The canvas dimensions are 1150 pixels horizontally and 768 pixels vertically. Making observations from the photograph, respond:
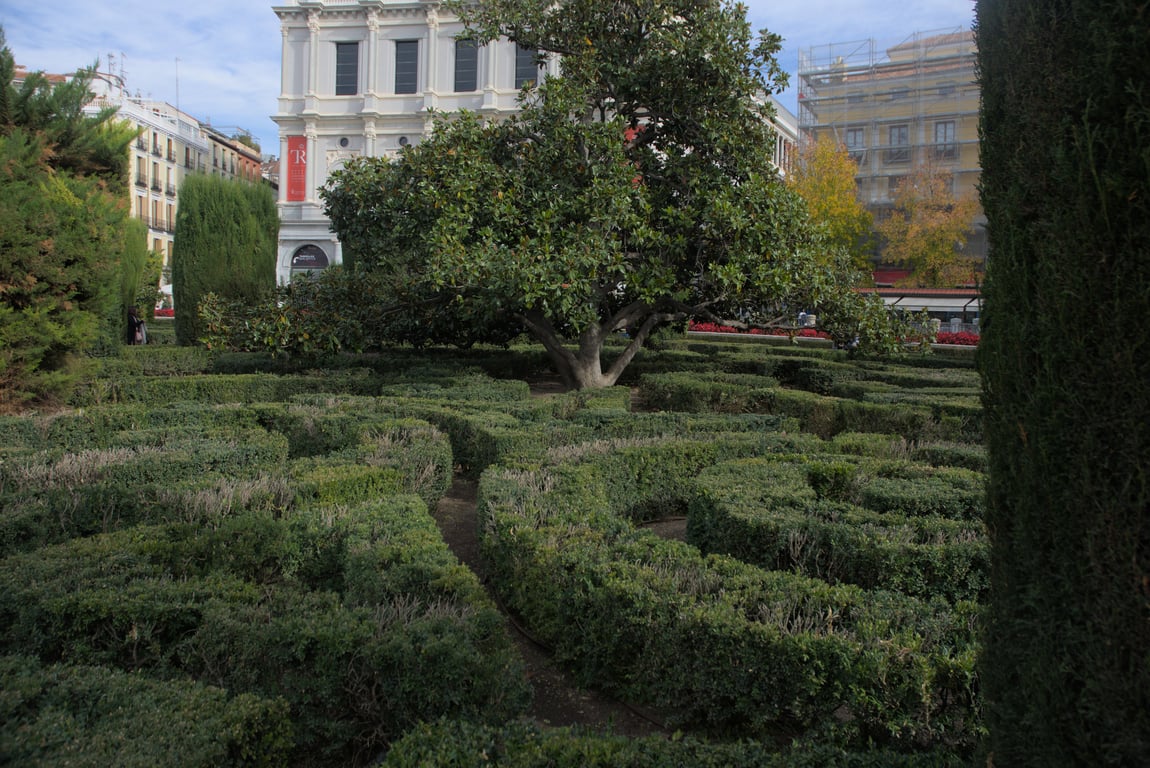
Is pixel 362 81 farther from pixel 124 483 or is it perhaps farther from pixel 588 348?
pixel 124 483

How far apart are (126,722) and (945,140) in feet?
130

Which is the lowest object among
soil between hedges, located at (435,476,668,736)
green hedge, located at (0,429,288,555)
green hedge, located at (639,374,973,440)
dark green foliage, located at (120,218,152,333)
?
soil between hedges, located at (435,476,668,736)

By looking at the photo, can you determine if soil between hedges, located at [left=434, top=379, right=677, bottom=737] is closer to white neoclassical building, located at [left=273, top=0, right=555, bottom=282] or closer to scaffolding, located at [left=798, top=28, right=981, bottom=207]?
scaffolding, located at [left=798, top=28, right=981, bottom=207]

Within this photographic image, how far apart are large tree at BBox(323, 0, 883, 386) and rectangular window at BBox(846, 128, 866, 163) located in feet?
96.8

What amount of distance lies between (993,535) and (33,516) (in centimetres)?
481

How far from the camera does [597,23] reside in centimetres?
1091

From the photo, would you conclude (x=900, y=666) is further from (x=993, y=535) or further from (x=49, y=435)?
(x=49, y=435)

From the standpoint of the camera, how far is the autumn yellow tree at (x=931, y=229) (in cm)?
3086

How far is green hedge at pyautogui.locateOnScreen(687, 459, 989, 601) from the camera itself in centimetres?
424

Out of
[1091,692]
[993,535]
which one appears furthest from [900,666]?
[1091,692]

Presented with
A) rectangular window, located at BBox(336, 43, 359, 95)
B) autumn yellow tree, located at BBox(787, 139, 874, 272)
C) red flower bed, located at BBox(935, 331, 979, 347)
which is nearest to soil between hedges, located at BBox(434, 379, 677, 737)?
red flower bed, located at BBox(935, 331, 979, 347)

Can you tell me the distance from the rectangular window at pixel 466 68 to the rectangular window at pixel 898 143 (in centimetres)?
2116

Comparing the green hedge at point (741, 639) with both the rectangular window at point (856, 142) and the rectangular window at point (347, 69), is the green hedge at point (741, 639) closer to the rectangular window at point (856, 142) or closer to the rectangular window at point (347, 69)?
the rectangular window at point (856, 142)

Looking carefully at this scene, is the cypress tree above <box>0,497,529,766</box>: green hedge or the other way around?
above
